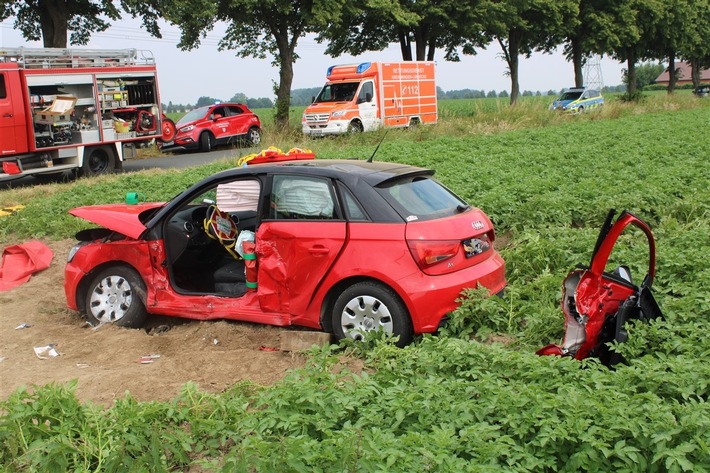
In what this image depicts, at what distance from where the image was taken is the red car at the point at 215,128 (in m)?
27.3

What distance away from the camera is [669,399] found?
4176 millimetres

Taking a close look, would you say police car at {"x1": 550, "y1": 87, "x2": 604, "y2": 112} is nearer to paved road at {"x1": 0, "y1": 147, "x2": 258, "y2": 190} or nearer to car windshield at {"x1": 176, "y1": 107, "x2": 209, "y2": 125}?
car windshield at {"x1": 176, "y1": 107, "x2": 209, "y2": 125}

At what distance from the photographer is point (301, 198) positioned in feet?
21.9

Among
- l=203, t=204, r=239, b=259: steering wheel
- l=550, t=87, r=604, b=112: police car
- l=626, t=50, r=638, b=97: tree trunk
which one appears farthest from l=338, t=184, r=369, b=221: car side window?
l=626, t=50, r=638, b=97: tree trunk

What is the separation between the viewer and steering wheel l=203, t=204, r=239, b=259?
7379 mm

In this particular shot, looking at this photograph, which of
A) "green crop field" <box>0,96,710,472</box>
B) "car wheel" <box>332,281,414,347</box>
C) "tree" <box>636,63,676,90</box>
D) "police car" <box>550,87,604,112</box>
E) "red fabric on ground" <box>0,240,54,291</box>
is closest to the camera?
"green crop field" <box>0,96,710,472</box>

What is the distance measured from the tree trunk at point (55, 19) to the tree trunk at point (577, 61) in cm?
3948

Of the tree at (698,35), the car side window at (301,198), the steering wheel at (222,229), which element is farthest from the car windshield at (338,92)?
the tree at (698,35)

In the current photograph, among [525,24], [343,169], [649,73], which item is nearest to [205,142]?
[343,169]

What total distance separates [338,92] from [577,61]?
32576 mm

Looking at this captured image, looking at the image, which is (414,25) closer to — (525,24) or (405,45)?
(405,45)

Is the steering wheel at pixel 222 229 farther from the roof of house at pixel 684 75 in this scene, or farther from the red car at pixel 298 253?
the roof of house at pixel 684 75

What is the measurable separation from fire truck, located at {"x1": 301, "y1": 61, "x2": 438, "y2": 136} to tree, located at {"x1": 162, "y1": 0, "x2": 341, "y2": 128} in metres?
2.65

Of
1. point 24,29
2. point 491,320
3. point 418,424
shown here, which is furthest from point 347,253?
point 24,29
